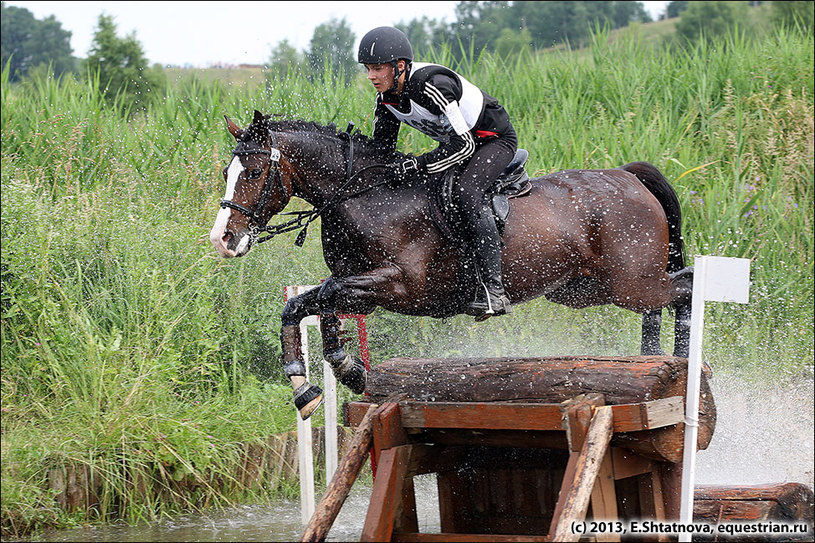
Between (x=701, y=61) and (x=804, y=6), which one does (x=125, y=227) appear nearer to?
(x=701, y=61)

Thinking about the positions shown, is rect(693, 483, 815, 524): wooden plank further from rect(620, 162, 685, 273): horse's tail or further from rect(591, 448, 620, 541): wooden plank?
rect(620, 162, 685, 273): horse's tail

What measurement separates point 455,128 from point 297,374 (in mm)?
1420

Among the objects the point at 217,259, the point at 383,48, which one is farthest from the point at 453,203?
the point at 217,259

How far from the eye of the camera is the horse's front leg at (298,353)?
165 inches

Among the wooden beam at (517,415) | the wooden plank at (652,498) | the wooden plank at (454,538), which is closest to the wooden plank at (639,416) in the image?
the wooden beam at (517,415)

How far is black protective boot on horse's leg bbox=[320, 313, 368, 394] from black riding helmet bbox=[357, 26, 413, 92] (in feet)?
4.11

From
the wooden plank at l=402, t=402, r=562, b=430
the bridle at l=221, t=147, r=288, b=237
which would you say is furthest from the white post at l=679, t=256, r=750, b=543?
the bridle at l=221, t=147, r=288, b=237

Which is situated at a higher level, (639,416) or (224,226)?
(224,226)

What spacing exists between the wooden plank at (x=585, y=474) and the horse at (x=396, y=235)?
1.09 meters

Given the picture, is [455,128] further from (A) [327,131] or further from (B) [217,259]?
(B) [217,259]

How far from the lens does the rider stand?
425cm

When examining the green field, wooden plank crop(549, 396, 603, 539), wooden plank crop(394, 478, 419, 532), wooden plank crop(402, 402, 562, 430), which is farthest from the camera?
the green field

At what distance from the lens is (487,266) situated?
436 cm

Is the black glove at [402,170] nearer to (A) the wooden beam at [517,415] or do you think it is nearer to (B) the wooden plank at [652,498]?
(A) the wooden beam at [517,415]
